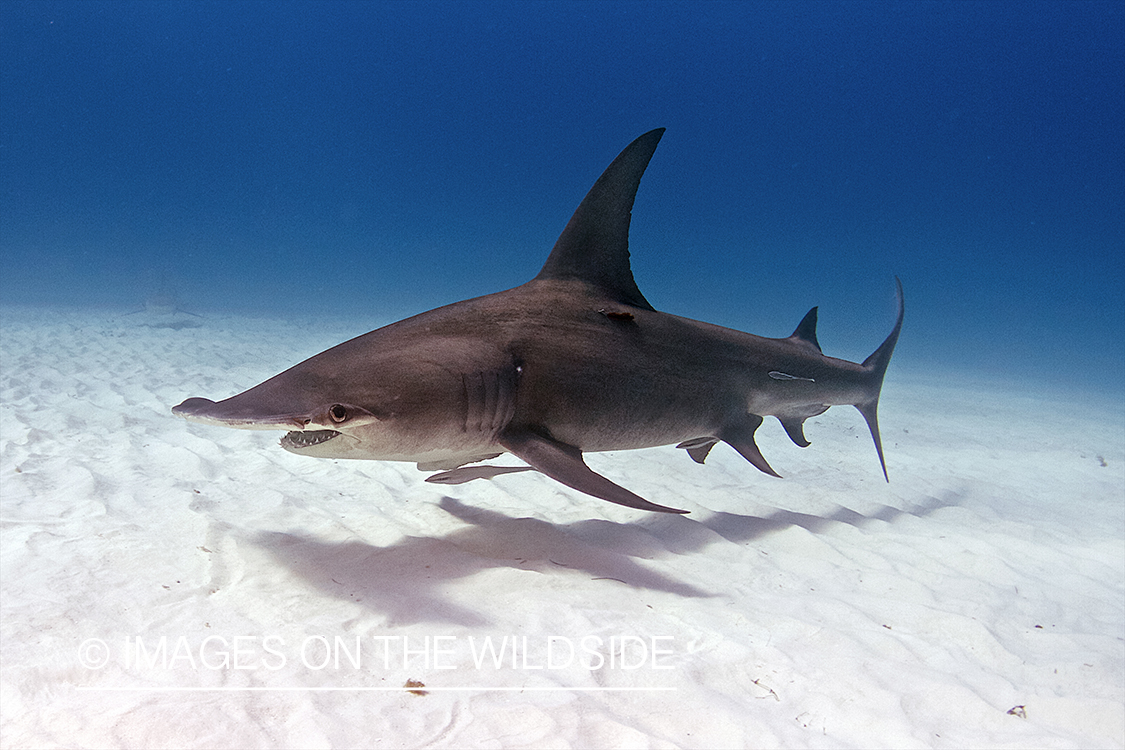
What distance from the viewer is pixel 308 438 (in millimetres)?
2234

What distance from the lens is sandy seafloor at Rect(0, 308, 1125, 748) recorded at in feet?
5.78

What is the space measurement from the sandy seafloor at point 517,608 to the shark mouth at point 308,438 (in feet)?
2.39

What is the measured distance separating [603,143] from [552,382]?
343 ft

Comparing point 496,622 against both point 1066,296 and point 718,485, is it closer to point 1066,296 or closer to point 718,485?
point 718,485

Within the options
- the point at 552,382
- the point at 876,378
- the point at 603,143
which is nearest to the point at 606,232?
the point at 552,382

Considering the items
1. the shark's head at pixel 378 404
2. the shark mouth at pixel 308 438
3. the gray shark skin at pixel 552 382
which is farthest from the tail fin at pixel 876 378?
the shark mouth at pixel 308 438

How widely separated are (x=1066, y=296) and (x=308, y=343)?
8148 cm

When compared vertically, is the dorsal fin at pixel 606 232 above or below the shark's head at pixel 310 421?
above

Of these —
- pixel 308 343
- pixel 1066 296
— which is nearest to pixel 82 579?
pixel 308 343

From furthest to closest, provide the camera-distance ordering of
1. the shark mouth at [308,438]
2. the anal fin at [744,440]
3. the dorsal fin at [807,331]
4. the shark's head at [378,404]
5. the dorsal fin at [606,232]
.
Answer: the dorsal fin at [807,331] → the anal fin at [744,440] → the dorsal fin at [606,232] → the shark mouth at [308,438] → the shark's head at [378,404]

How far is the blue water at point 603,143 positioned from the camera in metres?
60.6

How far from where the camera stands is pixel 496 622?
2357 mm

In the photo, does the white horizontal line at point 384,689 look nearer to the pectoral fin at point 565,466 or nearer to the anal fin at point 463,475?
the pectoral fin at point 565,466

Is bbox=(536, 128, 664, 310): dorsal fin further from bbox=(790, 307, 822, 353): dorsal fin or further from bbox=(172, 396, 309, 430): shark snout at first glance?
bbox=(790, 307, 822, 353): dorsal fin
